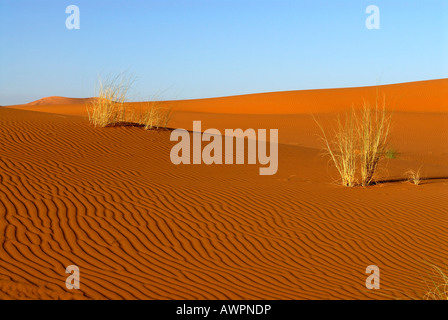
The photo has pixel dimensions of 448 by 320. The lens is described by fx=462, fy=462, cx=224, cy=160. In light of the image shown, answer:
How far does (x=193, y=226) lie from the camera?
7.34 meters

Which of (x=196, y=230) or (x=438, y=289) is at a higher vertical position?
(x=196, y=230)

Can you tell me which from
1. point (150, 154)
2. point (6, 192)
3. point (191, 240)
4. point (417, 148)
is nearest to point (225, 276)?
point (191, 240)

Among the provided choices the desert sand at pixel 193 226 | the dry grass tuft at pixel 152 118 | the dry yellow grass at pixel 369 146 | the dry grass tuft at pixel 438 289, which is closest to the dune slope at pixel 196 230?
the desert sand at pixel 193 226

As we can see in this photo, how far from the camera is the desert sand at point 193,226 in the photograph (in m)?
5.46

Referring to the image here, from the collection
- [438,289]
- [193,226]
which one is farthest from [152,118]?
[438,289]

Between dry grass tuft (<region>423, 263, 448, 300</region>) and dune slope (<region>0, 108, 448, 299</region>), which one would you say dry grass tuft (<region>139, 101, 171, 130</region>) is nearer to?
dune slope (<region>0, 108, 448, 299</region>)

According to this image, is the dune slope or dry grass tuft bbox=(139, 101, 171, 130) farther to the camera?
dry grass tuft bbox=(139, 101, 171, 130)

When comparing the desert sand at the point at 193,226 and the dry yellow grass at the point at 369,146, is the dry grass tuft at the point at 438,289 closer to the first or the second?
the desert sand at the point at 193,226

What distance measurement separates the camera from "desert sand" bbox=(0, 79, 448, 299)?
17.9 ft

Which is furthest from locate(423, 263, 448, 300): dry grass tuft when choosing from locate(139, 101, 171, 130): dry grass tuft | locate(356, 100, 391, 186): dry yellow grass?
locate(139, 101, 171, 130): dry grass tuft

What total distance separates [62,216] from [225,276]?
9.39ft

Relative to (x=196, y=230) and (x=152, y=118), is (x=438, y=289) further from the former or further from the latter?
(x=152, y=118)

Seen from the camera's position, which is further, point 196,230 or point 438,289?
point 196,230

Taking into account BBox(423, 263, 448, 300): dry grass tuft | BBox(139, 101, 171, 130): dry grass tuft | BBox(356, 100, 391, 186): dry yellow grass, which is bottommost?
BBox(423, 263, 448, 300): dry grass tuft
